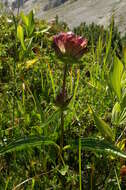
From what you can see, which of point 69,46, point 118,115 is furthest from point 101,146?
point 69,46

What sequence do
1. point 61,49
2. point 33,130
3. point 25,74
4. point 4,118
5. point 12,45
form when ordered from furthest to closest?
point 12,45 → point 25,74 → point 4,118 → point 33,130 → point 61,49

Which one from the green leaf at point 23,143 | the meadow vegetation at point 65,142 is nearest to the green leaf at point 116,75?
the meadow vegetation at point 65,142

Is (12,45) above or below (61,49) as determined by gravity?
below

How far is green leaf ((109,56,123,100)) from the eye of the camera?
4.46 ft

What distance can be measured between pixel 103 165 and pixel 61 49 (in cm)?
46

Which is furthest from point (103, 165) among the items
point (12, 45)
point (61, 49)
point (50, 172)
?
point (12, 45)

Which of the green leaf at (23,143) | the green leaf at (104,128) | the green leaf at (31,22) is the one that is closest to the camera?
the green leaf at (23,143)

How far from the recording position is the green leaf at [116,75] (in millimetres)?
1360

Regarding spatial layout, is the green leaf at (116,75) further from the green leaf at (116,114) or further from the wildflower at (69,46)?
the wildflower at (69,46)

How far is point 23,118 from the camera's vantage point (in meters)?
1.42

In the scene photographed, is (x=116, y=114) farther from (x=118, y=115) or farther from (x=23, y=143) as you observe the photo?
(x=23, y=143)

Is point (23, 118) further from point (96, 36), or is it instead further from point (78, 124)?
point (96, 36)

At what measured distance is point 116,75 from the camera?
1364 mm

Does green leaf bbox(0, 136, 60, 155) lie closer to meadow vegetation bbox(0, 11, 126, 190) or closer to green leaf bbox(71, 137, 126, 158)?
meadow vegetation bbox(0, 11, 126, 190)
